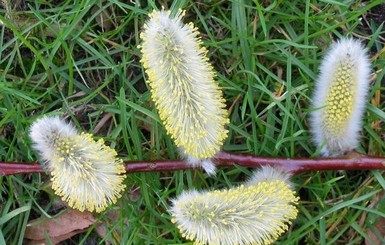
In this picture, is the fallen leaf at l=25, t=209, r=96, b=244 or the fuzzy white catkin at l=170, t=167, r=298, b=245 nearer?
the fuzzy white catkin at l=170, t=167, r=298, b=245

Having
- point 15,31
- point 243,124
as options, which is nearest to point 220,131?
point 243,124

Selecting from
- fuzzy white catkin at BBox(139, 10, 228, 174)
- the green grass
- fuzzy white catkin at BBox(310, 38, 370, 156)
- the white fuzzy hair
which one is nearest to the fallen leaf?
the green grass

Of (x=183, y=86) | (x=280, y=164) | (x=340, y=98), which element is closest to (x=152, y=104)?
(x=183, y=86)

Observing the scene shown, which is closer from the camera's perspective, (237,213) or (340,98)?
(237,213)

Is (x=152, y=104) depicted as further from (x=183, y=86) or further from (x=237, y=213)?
(x=237, y=213)

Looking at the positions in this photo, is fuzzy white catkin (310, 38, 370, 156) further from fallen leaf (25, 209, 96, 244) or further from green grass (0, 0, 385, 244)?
fallen leaf (25, 209, 96, 244)
